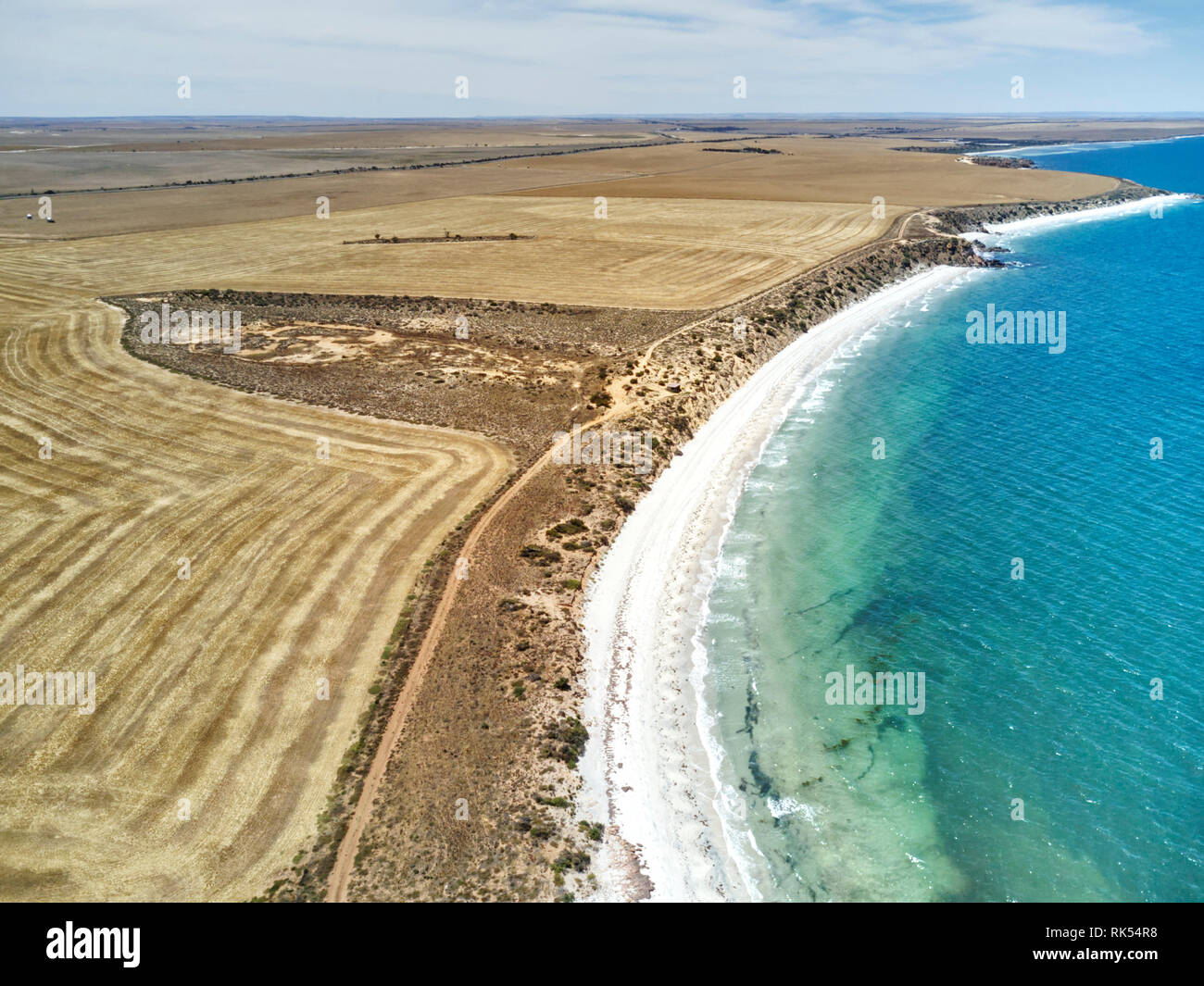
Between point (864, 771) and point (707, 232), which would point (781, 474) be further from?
point (707, 232)

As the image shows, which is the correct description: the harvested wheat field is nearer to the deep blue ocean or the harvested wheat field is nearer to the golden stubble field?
the golden stubble field

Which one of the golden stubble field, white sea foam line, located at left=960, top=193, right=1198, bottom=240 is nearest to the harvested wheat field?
the golden stubble field

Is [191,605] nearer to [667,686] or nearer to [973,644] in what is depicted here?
[667,686]

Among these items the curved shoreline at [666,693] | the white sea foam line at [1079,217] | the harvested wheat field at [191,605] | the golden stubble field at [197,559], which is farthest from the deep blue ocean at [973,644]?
the white sea foam line at [1079,217]

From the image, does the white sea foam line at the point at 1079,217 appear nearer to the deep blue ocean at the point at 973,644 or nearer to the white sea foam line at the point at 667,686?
the deep blue ocean at the point at 973,644

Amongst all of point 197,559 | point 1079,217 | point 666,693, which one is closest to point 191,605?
point 197,559

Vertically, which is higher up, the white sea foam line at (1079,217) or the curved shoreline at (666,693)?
the white sea foam line at (1079,217)
